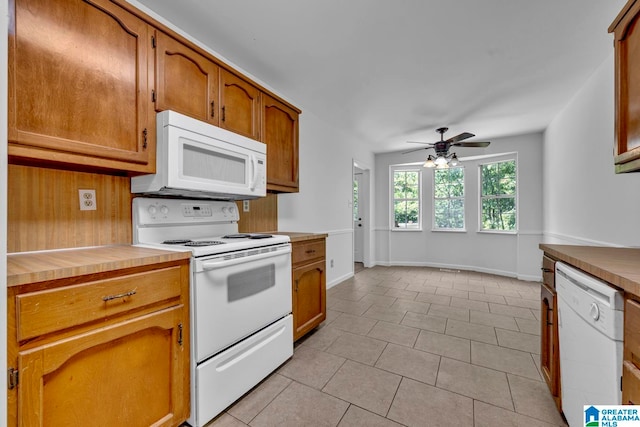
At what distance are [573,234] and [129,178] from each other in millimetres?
4179

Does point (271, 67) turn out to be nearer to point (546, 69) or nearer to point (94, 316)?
point (94, 316)

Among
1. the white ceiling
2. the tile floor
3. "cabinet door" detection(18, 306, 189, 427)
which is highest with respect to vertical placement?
the white ceiling

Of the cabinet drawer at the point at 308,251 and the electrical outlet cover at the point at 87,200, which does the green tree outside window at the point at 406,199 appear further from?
the electrical outlet cover at the point at 87,200

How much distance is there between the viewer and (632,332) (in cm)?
84

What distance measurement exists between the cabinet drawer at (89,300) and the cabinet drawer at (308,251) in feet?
3.32

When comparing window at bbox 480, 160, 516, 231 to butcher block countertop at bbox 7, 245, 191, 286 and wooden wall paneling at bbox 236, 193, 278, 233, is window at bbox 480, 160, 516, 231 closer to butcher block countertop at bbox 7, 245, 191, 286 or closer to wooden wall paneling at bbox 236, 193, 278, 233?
wooden wall paneling at bbox 236, 193, 278, 233

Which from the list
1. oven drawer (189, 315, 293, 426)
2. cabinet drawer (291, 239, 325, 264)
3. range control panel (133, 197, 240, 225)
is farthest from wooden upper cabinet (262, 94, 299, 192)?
oven drawer (189, 315, 293, 426)

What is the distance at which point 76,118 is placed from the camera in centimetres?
127

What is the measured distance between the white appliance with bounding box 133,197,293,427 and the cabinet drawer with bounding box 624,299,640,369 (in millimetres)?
1610

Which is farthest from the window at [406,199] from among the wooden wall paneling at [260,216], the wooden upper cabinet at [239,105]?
the wooden upper cabinet at [239,105]

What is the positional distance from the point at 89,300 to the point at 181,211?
94cm

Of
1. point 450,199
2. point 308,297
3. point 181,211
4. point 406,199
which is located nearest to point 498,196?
point 450,199

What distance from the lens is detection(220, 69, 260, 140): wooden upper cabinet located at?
1.94m

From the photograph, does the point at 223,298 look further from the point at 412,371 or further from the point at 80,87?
the point at 412,371
